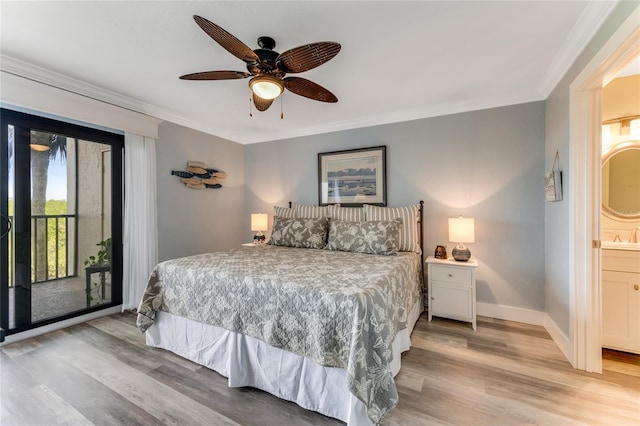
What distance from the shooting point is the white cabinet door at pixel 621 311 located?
2.06m

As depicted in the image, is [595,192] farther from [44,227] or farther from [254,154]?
[44,227]

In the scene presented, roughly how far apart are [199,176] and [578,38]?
4201mm

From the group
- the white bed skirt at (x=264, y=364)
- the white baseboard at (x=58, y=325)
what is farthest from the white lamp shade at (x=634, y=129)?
the white baseboard at (x=58, y=325)

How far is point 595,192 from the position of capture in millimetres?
1875

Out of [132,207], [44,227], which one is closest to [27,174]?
[44,227]

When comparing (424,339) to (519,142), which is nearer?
(424,339)

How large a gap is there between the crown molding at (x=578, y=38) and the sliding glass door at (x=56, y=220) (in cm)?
435

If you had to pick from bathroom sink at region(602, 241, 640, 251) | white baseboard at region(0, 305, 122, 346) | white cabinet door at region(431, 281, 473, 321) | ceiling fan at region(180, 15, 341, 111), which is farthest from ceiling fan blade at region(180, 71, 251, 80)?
bathroom sink at region(602, 241, 640, 251)

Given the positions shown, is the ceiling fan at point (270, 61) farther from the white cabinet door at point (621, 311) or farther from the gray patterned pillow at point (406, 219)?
the white cabinet door at point (621, 311)

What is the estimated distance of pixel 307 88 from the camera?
6.95 ft

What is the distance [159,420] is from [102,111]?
295cm

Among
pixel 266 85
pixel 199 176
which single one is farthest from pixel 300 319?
pixel 199 176

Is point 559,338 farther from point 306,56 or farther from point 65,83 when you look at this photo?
point 65,83

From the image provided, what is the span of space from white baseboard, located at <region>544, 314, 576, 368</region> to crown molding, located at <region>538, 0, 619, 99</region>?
7.26 feet
